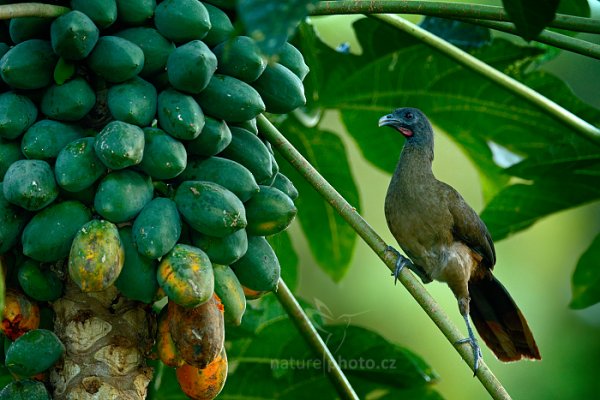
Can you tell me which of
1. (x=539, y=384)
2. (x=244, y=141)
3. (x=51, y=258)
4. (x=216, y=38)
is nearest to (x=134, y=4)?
(x=216, y=38)

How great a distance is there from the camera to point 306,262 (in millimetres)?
7055

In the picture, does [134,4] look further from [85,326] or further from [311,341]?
[311,341]

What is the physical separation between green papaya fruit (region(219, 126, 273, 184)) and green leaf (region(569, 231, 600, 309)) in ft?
5.70

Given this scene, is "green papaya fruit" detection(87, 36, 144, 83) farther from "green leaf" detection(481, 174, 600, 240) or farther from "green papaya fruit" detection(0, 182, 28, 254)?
"green leaf" detection(481, 174, 600, 240)

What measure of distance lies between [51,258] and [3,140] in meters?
0.29

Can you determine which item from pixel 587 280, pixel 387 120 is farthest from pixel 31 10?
pixel 587 280

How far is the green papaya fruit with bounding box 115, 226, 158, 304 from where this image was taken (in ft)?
5.73

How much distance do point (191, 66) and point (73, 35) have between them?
244 mm

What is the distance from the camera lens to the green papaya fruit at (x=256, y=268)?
1.93 metres

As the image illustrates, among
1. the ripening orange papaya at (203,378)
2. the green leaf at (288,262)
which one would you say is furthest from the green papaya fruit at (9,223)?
the green leaf at (288,262)

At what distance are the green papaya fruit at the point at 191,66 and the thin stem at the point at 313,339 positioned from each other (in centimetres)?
79

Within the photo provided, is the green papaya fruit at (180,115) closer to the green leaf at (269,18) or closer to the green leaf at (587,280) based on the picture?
the green leaf at (269,18)

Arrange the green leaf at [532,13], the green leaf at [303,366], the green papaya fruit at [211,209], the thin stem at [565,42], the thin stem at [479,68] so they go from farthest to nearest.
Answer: the green leaf at [303,366] → the thin stem at [479,68] → the thin stem at [565,42] → the green papaya fruit at [211,209] → the green leaf at [532,13]

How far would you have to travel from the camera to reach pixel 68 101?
185cm
